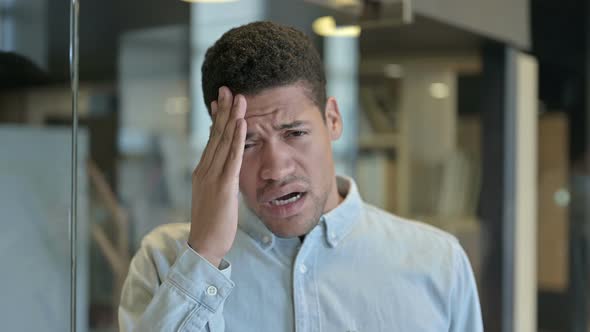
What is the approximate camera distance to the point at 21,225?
39.4 inches

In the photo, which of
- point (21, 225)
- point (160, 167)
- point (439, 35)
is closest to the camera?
point (21, 225)

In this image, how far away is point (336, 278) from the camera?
0.99 metres

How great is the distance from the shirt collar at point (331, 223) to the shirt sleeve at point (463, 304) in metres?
0.16

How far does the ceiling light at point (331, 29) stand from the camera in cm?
139

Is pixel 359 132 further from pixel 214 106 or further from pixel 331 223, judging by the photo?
pixel 214 106

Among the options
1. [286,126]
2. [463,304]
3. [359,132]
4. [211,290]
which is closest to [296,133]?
[286,126]

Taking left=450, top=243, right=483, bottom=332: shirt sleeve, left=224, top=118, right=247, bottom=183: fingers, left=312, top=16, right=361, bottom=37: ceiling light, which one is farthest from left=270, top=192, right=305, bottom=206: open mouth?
left=312, top=16, right=361, bottom=37: ceiling light

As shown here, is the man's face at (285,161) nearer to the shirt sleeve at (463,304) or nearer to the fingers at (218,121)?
the fingers at (218,121)

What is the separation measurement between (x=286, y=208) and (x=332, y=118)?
17 cm

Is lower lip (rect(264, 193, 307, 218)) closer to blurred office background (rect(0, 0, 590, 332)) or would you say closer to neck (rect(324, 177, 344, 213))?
neck (rect(324, 177, 344, 213))

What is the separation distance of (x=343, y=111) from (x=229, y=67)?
0.89 m

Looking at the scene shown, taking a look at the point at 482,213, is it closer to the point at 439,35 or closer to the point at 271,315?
the point at 439,35

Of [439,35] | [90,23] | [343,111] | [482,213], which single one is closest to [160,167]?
[90,23]

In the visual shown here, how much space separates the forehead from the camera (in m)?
0.90
